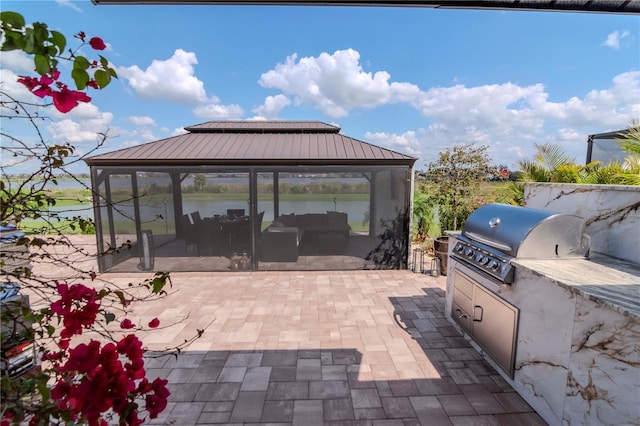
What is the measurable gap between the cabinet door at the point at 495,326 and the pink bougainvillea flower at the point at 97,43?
4065 millimetres

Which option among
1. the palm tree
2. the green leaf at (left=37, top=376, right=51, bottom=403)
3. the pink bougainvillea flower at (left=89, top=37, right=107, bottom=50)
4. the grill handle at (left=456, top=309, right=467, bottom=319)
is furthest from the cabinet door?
the pink bougainvillea flower at (left=89, top=37, right=107, bottom=50)

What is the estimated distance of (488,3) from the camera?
1994 millimetres

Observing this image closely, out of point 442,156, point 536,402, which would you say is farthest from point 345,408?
point 442,156

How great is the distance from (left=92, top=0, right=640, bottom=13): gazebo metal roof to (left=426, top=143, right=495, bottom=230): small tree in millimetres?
6262

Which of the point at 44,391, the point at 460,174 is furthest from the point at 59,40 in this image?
the point at 460,174

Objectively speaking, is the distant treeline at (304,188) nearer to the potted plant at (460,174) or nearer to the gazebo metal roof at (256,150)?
the gazebo metal roof at (256,150)

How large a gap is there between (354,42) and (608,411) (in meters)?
9.14

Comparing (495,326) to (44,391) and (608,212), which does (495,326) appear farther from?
(44,391)

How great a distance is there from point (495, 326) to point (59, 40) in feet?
14.6

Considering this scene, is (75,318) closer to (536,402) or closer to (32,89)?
(32,89)

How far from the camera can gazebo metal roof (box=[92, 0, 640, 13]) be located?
6.10 feet

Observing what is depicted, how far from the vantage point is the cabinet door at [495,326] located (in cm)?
326

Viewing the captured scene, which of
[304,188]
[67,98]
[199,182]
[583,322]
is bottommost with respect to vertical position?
[583,322]

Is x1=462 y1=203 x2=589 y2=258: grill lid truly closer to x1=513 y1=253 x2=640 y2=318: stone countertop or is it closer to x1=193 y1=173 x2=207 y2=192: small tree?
x1=513 y1=253 x2=640 y2=318: stone countertop
